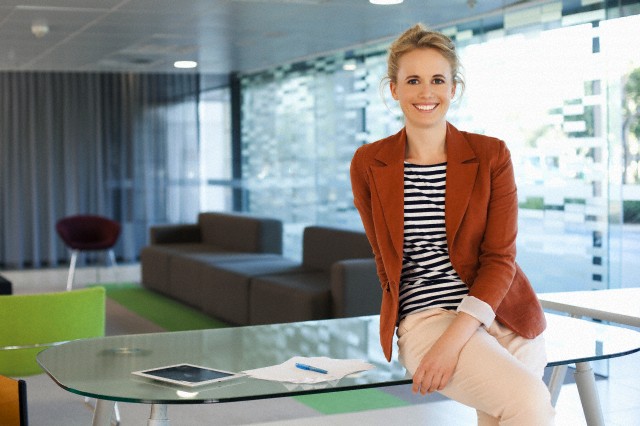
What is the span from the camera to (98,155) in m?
11.7

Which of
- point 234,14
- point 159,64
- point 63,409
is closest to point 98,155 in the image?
point 159,64

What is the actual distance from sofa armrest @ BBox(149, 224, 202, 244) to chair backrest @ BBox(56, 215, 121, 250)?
23.4 inches

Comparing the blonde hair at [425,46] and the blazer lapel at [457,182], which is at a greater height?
the blonde hair at [425,46]

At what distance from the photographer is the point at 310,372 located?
241 centimetres

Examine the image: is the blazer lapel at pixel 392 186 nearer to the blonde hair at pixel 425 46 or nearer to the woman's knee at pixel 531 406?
the blonde hair at pixel 425 46

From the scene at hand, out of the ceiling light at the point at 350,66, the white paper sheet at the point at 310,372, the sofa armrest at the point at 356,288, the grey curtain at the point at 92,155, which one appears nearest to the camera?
the white paper sheet at the point at 310,372

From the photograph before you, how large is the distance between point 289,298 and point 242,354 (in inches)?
142

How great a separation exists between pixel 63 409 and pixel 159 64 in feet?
20.1

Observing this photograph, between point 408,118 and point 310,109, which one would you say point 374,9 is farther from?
point 408,118

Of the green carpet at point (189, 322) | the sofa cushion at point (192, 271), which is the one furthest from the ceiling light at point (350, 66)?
the green carpet at point (189, 322)

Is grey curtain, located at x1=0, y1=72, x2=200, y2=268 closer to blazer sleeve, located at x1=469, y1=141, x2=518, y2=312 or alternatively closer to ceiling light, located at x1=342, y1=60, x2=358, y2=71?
ceiling light, located at x1=342, y1=60, x2=358, y2=71

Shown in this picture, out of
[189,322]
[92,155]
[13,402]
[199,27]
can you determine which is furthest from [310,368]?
[92,155]

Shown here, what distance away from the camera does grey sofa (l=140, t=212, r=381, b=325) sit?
5906 mm

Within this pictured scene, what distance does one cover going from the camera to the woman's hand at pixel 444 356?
6.53 feet
